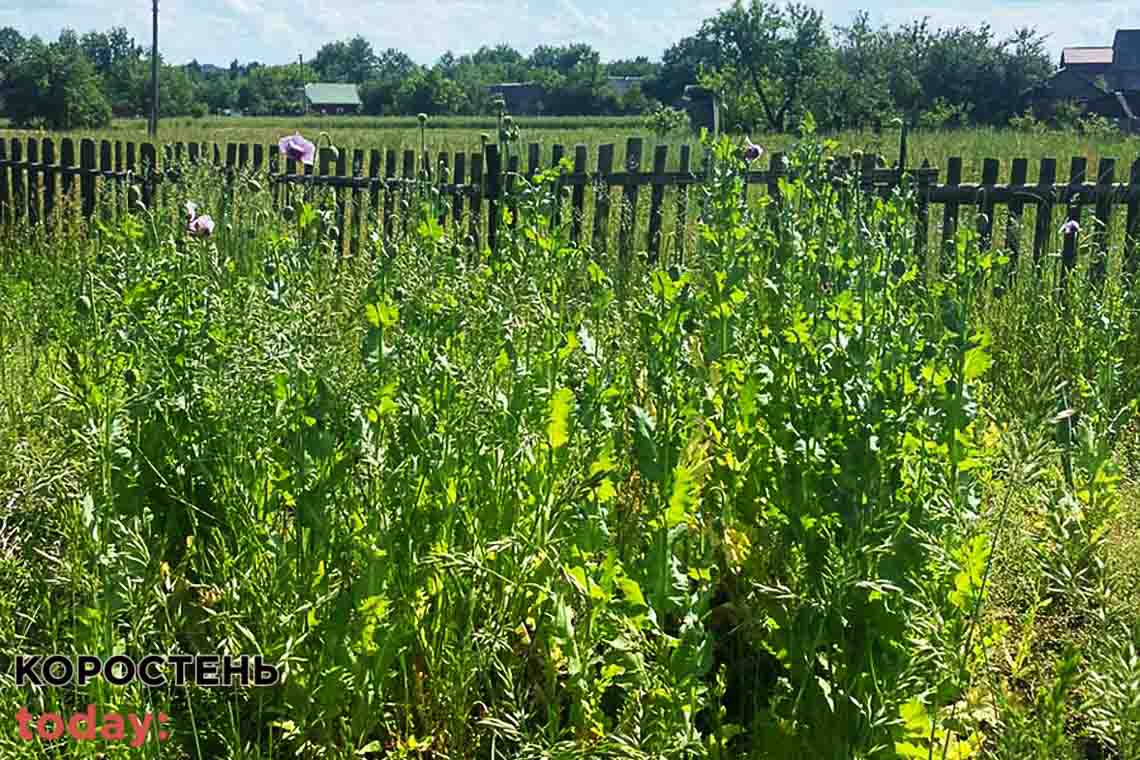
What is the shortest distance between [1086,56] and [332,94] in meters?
68.2

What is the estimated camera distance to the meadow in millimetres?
2125

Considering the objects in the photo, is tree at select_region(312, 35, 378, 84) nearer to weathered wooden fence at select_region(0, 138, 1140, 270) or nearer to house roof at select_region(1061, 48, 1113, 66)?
house roof at select_region(1061, 48, 1113, 66)

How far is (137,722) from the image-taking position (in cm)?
201

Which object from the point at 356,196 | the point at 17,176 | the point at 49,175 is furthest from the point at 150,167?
the point at 17,176

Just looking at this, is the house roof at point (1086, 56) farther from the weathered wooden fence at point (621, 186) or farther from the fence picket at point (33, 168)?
the fence picket at point (33, 168)

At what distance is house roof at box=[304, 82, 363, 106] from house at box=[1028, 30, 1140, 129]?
206 ft

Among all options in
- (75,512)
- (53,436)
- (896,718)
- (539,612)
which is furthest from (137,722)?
(53,436)

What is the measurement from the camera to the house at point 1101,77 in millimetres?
56562

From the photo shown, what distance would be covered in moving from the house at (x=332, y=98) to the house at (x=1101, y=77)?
204 ft

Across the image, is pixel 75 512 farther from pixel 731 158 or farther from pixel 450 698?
A: pixel 731 158

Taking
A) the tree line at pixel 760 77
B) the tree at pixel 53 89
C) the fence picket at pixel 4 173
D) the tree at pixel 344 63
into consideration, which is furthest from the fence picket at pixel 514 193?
the tree at pixel 344 63

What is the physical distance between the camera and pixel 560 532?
255cm

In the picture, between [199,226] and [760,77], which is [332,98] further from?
[199,226]

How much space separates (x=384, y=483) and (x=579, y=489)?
45cm
